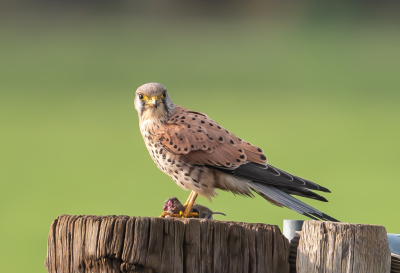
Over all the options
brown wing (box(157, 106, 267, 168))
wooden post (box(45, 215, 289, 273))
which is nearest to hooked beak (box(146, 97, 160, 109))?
brown wing (box(157, 106, 267, 168))

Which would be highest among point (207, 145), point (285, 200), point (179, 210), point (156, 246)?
point (207, 145)

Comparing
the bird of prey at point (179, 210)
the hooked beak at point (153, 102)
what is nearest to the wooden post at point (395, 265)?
the bird of prey at point (179, 210)

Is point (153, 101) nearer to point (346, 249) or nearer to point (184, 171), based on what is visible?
point (184, 171)

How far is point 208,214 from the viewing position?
9.93 ft

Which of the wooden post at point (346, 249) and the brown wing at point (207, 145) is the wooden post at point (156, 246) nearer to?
the wooden post at point (346, 249)

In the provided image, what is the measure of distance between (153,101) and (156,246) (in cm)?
170

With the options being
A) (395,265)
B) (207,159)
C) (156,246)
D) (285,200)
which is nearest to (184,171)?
(207,159)

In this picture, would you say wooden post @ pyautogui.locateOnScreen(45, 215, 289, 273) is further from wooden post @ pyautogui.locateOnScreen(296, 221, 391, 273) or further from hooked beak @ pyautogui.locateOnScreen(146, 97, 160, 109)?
hooked beak @ pyautogui.locateOnScreen(146, 97, 160, 109)

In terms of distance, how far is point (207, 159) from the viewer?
10.3 ft

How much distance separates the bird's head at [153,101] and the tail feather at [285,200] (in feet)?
2.55

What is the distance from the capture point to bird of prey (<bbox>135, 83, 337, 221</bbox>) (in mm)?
3035

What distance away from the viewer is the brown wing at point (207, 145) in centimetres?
313

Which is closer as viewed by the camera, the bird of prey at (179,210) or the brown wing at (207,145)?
the bird of prey at (179,210)

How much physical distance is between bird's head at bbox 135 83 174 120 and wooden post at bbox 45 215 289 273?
1629 mm
